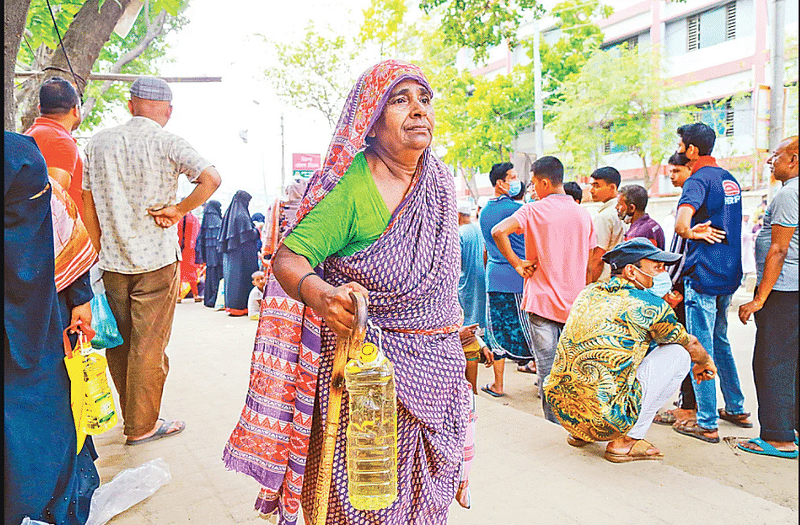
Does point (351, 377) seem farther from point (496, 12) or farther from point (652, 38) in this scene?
point (652, 38)

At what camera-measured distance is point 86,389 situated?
254 cm

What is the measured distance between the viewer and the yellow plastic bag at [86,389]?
7.81 ft

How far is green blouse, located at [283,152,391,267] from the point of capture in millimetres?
1630

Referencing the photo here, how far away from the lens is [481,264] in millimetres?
6262

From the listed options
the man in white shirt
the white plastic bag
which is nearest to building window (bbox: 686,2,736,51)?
the man in white shirt

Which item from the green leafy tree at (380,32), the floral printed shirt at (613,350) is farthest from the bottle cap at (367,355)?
the green leafy tree at (380,32)

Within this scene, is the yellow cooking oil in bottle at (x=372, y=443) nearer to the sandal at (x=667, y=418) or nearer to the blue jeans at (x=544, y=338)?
the blue jeans at (x=544, y=338)

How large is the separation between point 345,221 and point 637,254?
245 centimetres

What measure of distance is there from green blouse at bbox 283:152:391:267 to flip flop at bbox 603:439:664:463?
8.31 ft

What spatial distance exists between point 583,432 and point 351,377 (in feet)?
8.43

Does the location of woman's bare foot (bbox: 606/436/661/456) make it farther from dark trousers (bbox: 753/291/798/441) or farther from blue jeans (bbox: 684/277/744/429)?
dark trousers (bbox: 753/291/798/441)

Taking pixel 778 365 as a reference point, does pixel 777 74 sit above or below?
above

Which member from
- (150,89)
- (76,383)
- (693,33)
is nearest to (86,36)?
(150,89)

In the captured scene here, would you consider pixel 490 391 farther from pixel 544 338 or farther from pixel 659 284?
pixel 659 284
